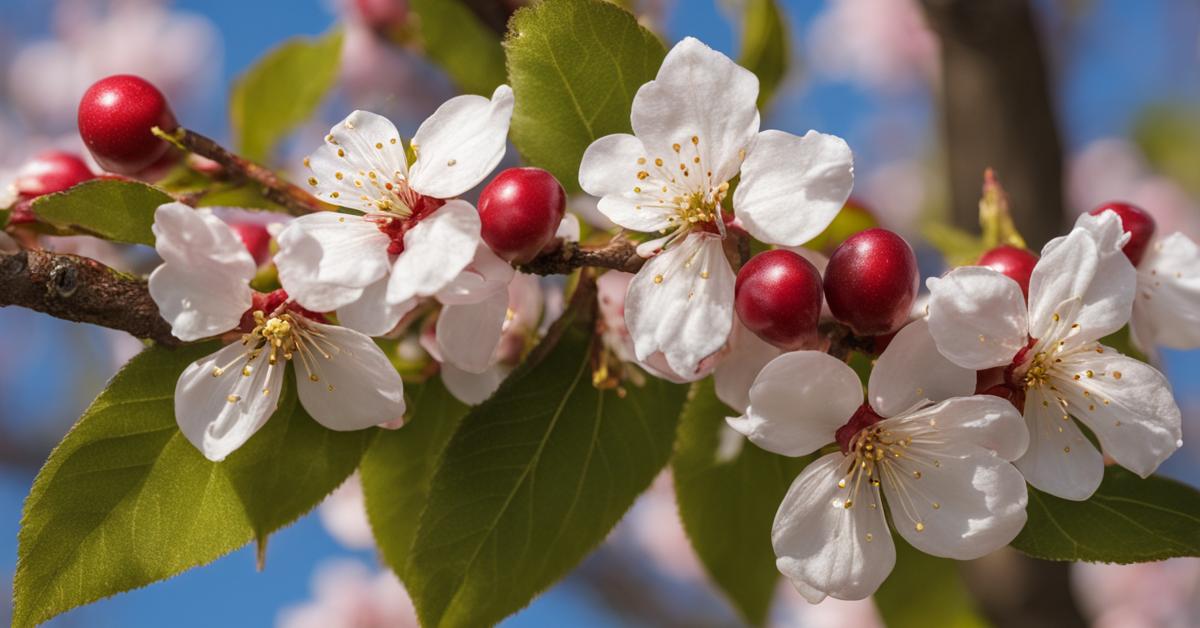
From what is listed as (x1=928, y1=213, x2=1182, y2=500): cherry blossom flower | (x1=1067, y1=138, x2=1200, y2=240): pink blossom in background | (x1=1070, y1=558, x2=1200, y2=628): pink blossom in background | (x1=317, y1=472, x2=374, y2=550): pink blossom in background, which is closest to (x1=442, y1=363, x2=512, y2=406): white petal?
(x1=928, y1=213, x2=1182, y2=500): cherry blossom flower

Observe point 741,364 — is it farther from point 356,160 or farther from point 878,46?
point 878,46

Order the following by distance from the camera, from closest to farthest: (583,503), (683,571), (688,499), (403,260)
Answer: (403,260), (583,503), (688,499), (683,571)

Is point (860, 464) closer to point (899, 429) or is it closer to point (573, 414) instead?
point (899, 429)

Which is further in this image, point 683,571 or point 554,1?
point 683,571

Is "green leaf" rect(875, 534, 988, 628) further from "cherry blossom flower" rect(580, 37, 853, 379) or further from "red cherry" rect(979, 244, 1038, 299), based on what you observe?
"cherry blossom flower" rect(580, 37, 853, 379)

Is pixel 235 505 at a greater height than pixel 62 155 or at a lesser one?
lesser

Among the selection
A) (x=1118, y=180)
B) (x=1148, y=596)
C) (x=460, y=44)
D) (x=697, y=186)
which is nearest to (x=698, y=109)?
(x=697, y=186)

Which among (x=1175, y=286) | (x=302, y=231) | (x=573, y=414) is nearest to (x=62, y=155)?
(x=302, y=231)
